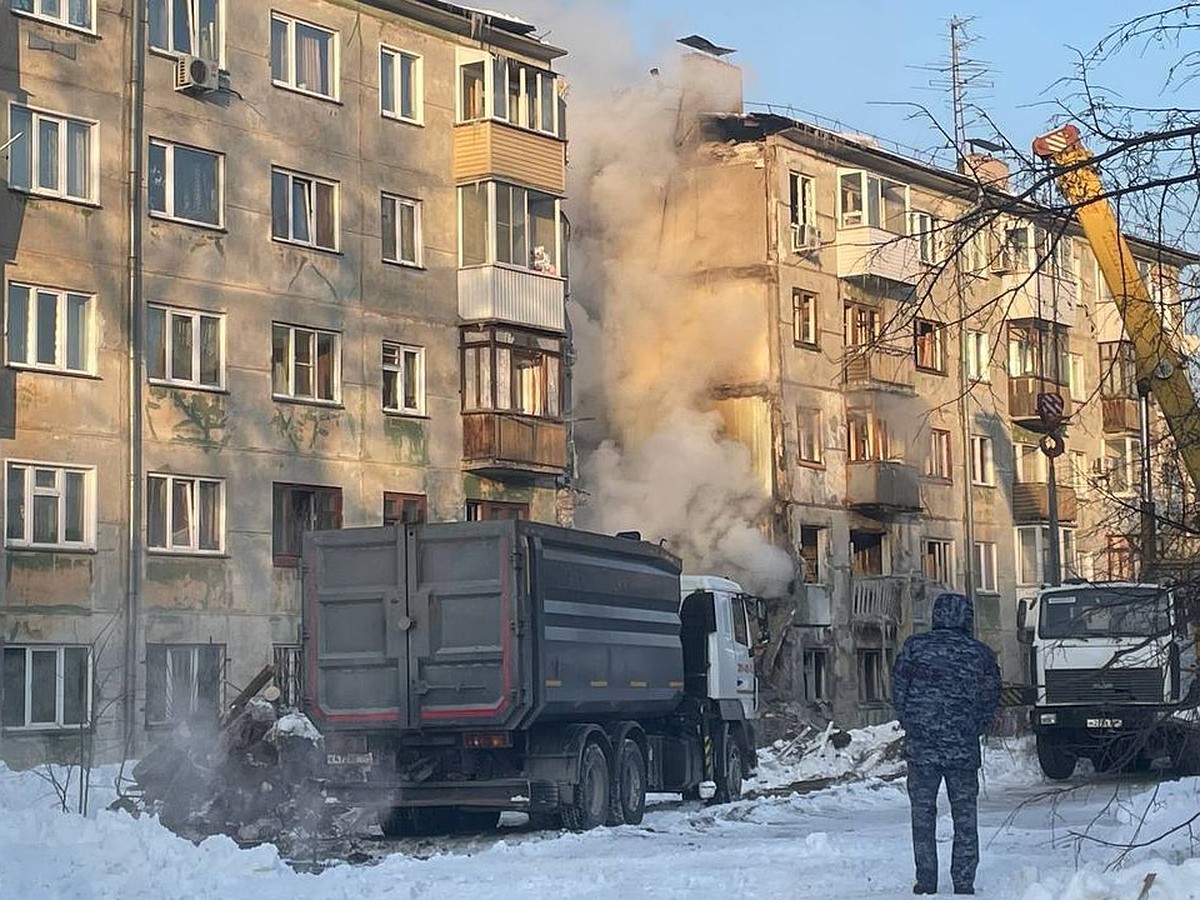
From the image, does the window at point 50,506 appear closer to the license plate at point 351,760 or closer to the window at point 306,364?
the window at point 306,364

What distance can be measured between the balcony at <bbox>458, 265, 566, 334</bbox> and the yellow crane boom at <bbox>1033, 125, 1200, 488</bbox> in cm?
2476

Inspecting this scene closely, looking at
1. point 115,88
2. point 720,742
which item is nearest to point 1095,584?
point 720,742

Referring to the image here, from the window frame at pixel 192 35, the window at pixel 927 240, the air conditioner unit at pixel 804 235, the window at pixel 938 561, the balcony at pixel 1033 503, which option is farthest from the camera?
the balcony at pixel 1033 503

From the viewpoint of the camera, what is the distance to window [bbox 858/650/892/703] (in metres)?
49.1

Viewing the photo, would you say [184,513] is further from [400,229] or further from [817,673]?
[817,673]

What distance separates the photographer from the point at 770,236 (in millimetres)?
47750

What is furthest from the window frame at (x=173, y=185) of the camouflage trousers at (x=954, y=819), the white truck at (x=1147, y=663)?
the camouflage trousers at (x=954, y=819)

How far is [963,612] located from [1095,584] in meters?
1.20

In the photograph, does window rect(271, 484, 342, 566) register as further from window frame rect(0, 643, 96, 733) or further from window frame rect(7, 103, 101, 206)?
window frame rect(7, 103, 101, 206)

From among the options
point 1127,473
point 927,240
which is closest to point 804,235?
point 1127,473

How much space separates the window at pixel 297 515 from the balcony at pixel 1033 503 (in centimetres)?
2608

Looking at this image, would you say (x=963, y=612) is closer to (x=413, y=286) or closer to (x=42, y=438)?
(x=42, y=438)

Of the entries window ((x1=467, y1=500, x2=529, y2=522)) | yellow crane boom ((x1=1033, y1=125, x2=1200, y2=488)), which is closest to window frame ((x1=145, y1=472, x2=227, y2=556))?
window ((x1=467, y1=500, x2=529, y2=522))

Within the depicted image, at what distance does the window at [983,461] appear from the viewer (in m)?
55.3
